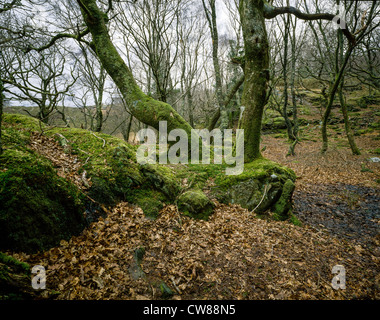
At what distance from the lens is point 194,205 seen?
428cm

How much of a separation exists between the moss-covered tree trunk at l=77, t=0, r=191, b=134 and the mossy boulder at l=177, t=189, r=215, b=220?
Result: 2.45 metres

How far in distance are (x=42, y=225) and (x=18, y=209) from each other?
0.37 metres

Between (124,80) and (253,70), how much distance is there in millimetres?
4014

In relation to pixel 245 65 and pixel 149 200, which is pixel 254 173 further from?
pixel 245 65

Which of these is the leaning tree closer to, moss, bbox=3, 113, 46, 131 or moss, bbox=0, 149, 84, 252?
moss, bbox=3, 113, 46, 131

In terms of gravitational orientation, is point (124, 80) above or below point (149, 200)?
above

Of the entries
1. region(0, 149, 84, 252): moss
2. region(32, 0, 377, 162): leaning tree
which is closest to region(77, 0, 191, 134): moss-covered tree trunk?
region(32, 0, 377, 162): leaning tree

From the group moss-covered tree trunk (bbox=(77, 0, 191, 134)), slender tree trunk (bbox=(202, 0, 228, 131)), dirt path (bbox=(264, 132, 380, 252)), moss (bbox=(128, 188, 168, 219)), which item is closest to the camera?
moss (bbox=(128, 188, 168, 219))

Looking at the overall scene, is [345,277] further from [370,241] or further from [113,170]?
[113,170]

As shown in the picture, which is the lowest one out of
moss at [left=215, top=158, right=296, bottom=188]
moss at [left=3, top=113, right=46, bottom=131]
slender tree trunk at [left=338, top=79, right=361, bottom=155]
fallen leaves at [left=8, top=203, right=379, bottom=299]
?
fallen leaves at [left=8, top=203, right=379, bottom=299]

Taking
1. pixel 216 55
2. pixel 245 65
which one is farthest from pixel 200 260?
pixel 216 55

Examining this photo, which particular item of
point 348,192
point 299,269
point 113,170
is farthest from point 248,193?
point 348,192

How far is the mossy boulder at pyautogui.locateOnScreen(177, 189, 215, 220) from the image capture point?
4.23 metres
